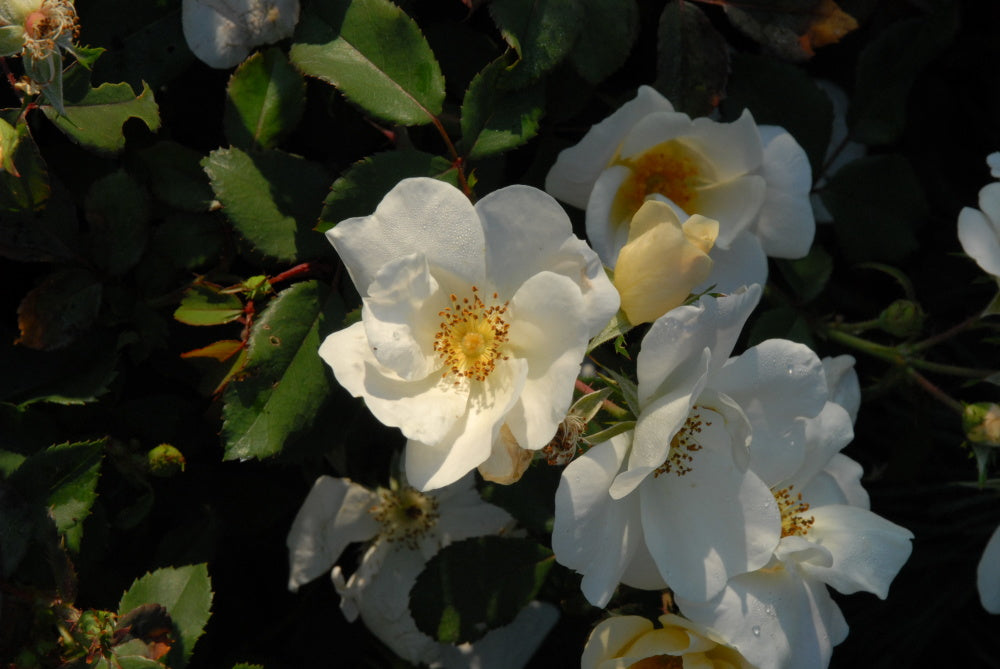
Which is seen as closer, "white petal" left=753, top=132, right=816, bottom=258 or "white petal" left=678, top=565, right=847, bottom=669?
"white petal" left=678, top=565, right=847, bottom=669

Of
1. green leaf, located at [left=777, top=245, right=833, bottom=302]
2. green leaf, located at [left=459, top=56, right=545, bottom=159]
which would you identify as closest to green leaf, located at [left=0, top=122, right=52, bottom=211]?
green leaf, located at [left=459, top=56, right=545, bottom=159]

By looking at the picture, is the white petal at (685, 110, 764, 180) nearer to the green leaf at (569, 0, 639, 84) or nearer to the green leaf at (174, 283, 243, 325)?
the green leaf at (569, 0, 639, 84)

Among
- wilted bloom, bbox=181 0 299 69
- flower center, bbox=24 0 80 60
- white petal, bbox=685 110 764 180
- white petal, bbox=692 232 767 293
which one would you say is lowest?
white petal, bbox=692 232 767 293

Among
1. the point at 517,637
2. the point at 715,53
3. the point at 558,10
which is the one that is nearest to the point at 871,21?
the point at 715,53

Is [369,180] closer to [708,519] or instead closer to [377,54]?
[377,54]

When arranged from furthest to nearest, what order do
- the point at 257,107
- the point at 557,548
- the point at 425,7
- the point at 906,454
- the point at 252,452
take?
the point at 906,454
the point at 425,7
the point at 257,107
the point at 252,452
the point at 557,548

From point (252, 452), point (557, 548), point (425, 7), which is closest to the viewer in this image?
point (557, 548)

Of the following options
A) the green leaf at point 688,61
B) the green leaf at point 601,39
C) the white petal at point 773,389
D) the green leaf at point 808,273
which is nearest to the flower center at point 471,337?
the white petal at point 773,389

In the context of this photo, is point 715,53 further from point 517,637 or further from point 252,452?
point 517,637
